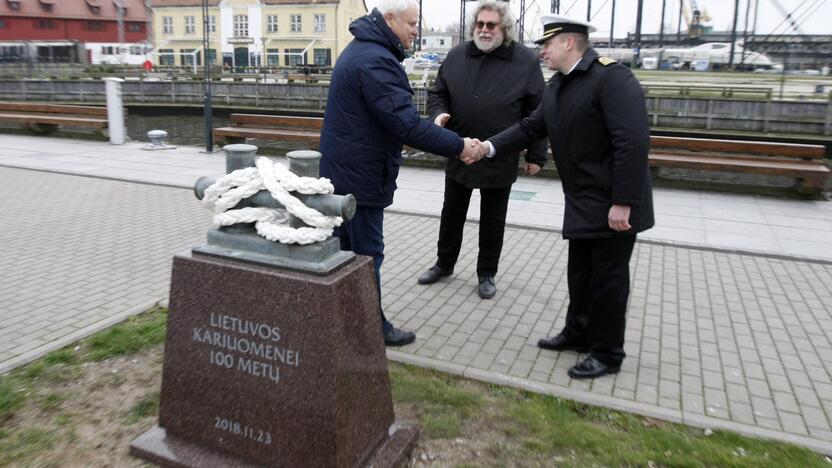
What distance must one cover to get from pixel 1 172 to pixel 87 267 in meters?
5.94

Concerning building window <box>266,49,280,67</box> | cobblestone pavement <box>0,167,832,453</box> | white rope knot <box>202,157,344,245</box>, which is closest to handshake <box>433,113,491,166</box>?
cobblestone pavement <box>0,167,832,453</box>

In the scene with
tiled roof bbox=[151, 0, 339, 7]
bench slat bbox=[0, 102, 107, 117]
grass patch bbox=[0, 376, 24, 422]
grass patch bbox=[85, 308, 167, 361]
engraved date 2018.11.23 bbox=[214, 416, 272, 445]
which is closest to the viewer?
engraved date 2018.11.23 bbox=[214, 416, 272, 445]

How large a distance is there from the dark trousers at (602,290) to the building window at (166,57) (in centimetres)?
6418

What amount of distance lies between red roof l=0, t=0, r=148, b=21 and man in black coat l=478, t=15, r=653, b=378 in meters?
68.4

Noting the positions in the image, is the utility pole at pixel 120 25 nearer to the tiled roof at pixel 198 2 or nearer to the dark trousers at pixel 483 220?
the tiled roof at pixel 198 2

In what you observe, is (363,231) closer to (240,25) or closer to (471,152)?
(471,152)

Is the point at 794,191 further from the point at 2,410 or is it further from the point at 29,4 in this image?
the point at 29,4

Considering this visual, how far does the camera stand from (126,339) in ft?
14.3

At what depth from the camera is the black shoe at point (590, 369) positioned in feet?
13.2

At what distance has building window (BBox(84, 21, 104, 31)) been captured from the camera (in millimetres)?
65250

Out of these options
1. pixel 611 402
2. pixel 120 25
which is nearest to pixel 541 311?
pixel 611 402

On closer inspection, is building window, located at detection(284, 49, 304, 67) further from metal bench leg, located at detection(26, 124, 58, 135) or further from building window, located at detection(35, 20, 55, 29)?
metal bench leg, located at detection(26, 124, 58, 135)

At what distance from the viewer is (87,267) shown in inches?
235

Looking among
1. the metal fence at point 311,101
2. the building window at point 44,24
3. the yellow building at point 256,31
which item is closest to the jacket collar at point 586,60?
the metal fence at point 311,101
